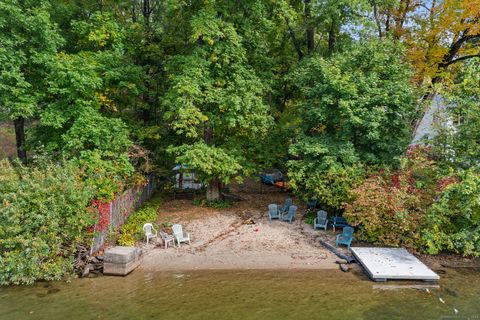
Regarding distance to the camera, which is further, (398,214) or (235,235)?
(235,235)

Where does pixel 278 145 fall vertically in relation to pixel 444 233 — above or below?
above

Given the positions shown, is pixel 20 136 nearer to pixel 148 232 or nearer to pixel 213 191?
pixel 148 232

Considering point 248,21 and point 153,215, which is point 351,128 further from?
point 153,215

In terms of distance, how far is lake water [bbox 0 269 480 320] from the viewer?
947cm

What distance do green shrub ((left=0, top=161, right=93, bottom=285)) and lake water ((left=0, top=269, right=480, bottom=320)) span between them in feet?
1.90

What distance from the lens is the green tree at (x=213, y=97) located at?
52.2 feet

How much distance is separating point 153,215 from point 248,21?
36.5 feet

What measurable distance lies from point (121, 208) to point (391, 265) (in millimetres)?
11123

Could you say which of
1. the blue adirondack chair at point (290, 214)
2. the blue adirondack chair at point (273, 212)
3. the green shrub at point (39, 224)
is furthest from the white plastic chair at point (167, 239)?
the blue adirondack chair at point (290, 214)

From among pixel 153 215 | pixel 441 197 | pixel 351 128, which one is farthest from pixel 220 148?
pixel 441 197

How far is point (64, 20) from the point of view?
56.2 feet

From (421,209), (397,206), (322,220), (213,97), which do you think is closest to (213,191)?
(213,97)

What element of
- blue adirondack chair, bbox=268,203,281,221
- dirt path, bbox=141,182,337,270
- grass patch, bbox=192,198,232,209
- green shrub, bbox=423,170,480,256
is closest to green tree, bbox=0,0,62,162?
dirt path, bbox=141,182,337,270

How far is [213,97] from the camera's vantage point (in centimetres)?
1644
